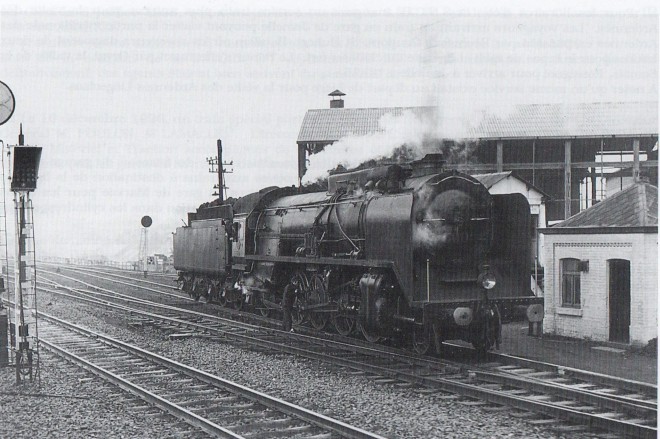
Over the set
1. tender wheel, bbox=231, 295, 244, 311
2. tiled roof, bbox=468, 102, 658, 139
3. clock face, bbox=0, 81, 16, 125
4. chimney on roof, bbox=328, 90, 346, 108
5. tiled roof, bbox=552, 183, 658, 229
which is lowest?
tender wheel, bbox=231, 295, 244, 311

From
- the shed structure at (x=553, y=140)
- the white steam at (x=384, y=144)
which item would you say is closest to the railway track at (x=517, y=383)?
the white steam at (x=384, y=144)

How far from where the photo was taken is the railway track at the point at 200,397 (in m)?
7.52

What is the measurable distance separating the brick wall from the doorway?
0.18 meters

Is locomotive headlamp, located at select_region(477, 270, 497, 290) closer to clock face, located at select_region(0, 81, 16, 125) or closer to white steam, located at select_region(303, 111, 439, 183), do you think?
white steam, located at select_region(303, 111, 439, 183)

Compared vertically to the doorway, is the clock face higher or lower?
higher

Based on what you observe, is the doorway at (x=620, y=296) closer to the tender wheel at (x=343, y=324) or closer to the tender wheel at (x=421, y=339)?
the tender wheel at (x=421, y=339)

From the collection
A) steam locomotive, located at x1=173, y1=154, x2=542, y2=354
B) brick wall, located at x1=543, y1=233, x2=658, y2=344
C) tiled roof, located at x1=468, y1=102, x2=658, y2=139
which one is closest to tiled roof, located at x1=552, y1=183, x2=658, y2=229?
brick wall, located at x1=543, y1=233, x2=658, y2=344

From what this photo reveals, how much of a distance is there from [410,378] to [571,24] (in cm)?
615

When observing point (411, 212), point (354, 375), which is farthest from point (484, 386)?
point (411, 212)

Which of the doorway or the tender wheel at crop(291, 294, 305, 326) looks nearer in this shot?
the doorway

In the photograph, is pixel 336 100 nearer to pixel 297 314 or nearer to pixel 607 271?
pixel 297 314

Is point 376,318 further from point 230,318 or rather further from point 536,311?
point 230,318

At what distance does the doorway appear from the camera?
13.4 m

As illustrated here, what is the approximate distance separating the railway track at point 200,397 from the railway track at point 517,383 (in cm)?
210
